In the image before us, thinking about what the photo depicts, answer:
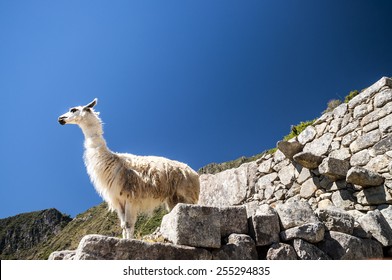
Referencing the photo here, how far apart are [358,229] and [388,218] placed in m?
0.82

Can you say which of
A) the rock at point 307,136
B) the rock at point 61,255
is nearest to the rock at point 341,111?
the rock at point 307,136

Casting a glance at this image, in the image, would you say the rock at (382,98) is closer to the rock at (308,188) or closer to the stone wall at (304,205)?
the stone wall at (304,205)

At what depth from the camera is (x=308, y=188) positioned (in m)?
6.33

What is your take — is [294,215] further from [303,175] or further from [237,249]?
[303,175]

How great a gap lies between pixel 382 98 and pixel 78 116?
5.41 metres

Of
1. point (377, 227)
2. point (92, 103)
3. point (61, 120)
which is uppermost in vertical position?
point (92, 103)

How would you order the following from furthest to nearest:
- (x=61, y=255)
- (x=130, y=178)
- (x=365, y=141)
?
(x=130, y=178) < (x=365, y=141) < (x=61, y=255)

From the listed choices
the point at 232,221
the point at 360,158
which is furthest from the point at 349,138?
the point at 232,221

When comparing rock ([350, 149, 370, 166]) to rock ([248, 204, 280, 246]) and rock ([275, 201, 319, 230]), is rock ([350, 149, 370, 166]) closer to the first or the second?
rock ([275, 201, 319, 230])

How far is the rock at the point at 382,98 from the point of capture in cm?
553

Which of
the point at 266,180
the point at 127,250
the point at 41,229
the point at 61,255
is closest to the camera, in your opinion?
the point at 127,250

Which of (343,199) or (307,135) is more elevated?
(307,135)
